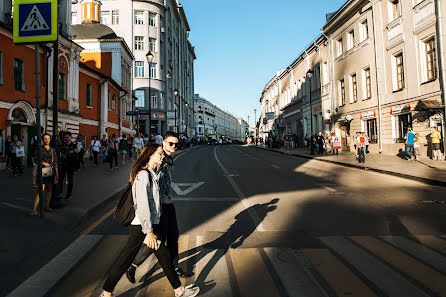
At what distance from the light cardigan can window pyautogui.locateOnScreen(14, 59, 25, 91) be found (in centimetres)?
1781

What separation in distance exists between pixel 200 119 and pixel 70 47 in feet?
335

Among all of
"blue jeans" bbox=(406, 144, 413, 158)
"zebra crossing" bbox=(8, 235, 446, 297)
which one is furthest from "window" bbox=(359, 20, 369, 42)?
"zebra crossing" bbox=(8, 235, 446, 297)

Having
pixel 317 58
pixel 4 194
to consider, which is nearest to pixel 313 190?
pixel 4 194

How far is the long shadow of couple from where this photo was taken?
3.42 meters

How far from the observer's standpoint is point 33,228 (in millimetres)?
5371

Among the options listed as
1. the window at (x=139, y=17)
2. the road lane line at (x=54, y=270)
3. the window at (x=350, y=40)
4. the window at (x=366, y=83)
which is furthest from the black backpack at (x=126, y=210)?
the window at (x=139, y=17)

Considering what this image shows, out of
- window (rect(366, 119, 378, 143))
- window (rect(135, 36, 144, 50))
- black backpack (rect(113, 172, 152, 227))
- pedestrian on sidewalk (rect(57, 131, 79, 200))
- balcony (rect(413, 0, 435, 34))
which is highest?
window (rect(135, 36, 144, 50))

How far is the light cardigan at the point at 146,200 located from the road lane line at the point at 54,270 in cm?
130

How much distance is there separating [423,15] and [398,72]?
156 inches

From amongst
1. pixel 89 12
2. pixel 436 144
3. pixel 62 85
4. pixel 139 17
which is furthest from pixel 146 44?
pixel 436 144

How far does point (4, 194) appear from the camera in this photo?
843 centimetres

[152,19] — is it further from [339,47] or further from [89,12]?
[339,47]

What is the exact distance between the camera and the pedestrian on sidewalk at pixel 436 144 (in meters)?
15.8

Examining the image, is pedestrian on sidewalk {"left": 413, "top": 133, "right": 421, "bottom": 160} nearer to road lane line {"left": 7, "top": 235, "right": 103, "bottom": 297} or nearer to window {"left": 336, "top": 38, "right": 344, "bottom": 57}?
window {"left": 336, "top": 38, "right": 344, "bottom": 57}
